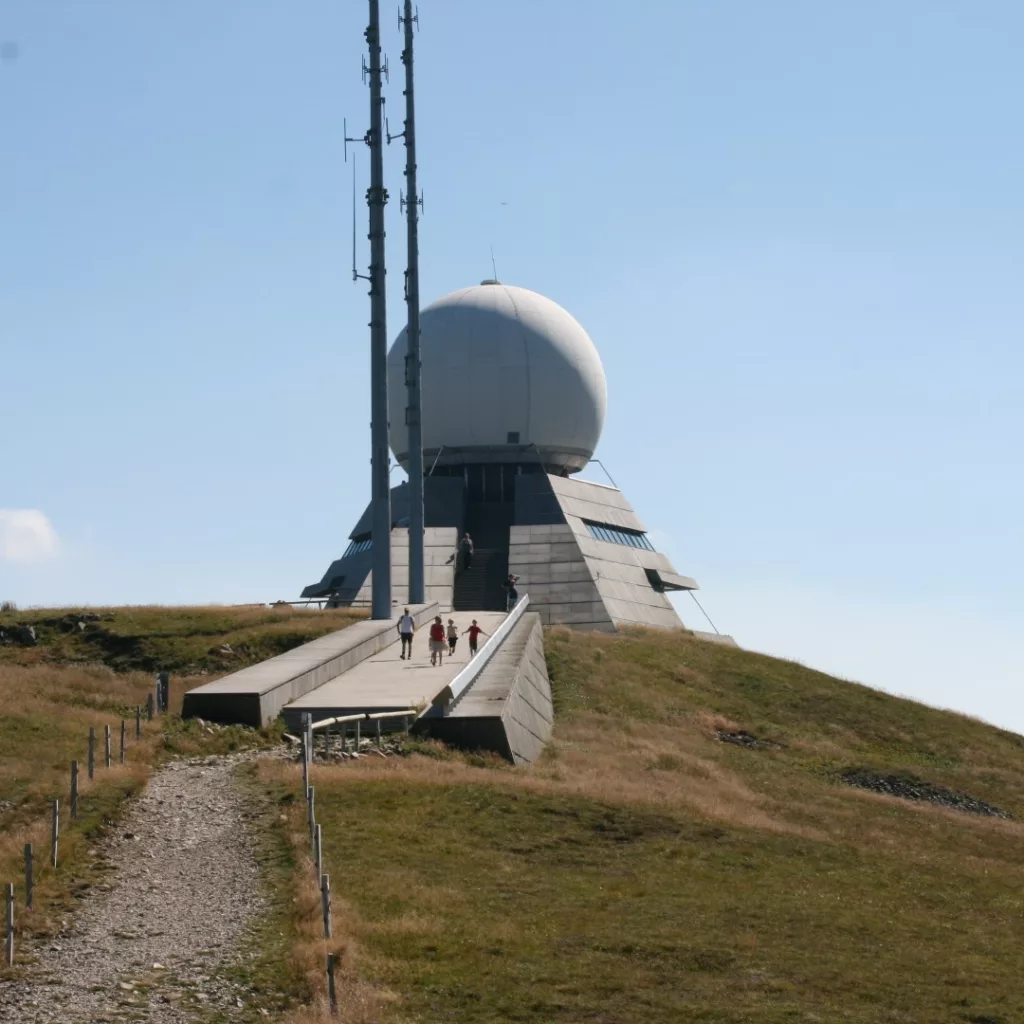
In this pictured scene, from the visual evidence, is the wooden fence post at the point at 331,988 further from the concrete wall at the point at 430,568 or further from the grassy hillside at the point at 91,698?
the concrete wall at the point at 430,568

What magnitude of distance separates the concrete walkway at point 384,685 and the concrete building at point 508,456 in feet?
54.9

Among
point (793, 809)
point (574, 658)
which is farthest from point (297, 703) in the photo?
point (574, 658)

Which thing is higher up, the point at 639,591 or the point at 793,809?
the point at 639,591

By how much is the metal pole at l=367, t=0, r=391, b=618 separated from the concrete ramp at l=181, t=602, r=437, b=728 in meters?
3.18

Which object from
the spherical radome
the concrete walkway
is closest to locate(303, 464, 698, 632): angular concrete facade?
the spherical radome

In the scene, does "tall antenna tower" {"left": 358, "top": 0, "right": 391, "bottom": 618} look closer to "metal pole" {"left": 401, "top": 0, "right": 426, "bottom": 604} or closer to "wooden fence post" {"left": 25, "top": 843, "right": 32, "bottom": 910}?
"metal pole" {"left": 401, "top": 0, "right": 426, "bottom": 604}

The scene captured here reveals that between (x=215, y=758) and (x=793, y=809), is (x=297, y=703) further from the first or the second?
(x=793, y=809)

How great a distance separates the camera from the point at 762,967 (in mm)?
16750

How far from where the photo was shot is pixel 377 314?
143ft

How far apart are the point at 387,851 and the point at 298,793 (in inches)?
120

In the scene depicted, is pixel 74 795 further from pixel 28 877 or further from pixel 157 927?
pixel 157 927

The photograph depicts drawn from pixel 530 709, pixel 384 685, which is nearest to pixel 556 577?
pixel 384 685

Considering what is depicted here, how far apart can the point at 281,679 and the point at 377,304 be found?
1476 cm

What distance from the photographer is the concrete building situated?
60.2m
